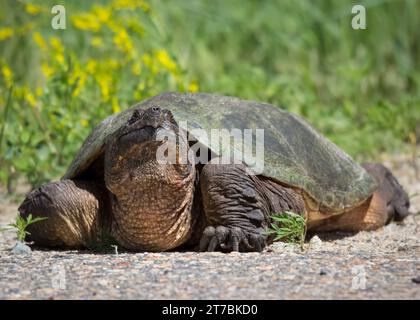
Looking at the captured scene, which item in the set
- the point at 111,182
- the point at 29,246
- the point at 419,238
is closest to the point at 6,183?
the point at 29,246

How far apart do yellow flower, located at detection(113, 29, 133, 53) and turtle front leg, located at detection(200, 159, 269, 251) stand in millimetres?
2490

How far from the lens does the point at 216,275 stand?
10.4 ft

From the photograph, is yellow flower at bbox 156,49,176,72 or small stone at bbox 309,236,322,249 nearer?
small stone at bbox 309,236,322,249

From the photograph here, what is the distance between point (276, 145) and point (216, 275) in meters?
1.31

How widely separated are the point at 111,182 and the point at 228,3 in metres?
4.91

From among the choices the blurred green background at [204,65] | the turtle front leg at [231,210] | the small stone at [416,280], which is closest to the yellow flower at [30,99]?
the blurred green background at [204,65]

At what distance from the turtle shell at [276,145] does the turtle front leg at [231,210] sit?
145 millimetres

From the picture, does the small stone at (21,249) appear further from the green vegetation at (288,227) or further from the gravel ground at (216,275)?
the green vegetation at (288,227)

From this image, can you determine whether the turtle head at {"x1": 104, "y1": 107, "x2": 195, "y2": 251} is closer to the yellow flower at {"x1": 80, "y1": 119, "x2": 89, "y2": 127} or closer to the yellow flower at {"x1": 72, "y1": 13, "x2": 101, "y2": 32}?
the yellow flower at {"x1": 80, "y1": 119, "x2": 89, "y2": 127}

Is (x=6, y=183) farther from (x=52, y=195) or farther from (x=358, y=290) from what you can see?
(x=358, y=290)

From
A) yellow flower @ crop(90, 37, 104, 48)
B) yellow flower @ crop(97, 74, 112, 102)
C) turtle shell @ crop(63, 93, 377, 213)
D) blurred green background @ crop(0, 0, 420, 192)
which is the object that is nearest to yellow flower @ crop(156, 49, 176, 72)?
blurred green background @ crop(0, 0, 420, 192)

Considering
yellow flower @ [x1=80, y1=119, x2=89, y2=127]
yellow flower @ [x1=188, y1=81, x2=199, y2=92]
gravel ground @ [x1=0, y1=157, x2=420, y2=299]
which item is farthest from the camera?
yellow flower @ [x1=188, y1=81, x2=199, y2=92]

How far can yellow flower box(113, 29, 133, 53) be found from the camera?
625cm

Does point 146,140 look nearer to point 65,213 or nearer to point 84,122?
point 65,213
